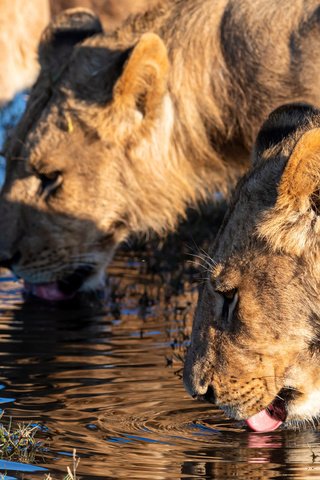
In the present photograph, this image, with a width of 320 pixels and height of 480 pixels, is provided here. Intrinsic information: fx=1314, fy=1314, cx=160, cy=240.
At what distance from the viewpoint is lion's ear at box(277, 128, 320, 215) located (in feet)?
15.6

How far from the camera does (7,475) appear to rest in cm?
473

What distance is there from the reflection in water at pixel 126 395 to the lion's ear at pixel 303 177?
995 millimetres

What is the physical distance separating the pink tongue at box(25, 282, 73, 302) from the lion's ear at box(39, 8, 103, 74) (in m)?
1.40

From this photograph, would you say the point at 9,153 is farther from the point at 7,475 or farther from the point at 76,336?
the point at 7,475

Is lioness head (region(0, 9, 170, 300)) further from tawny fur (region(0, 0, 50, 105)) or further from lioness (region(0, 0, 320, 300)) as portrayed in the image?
tawny fur (region(0, 0, 50, 105))

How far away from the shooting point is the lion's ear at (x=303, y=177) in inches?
188

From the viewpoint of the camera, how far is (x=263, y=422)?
18.0ft

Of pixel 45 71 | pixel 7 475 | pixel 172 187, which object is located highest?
pixel 45 71

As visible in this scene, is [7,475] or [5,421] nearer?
[7,475]

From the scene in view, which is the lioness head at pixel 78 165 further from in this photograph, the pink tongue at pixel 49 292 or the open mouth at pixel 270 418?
the open mouth at pixel 270 418

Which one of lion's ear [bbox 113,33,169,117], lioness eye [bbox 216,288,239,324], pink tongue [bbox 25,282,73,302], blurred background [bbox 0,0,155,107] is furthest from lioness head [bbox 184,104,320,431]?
blurred background [bbox 0,0,155,107]

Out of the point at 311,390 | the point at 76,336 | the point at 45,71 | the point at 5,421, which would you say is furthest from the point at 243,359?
the point at 45,71

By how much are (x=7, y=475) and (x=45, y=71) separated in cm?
413

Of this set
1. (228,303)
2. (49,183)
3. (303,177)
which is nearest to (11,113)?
(49,183)
